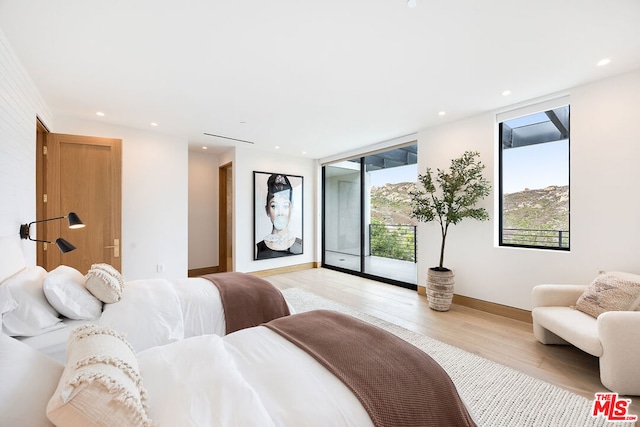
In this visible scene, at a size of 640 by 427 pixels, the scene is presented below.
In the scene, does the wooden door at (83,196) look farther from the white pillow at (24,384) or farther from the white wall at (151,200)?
the white pillow at (24,384)

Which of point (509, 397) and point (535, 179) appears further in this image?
point (535, 179)

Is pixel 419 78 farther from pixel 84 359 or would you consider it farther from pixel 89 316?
pixel 89 316

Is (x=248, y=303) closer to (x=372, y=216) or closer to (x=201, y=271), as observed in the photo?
(x=372, y=216)

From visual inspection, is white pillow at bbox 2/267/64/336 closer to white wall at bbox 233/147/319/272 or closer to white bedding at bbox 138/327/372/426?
white bedding at bbox 138/327/372/426

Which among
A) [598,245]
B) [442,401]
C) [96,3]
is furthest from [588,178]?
[96,3]

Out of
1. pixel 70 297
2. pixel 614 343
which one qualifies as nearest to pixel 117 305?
pixel 70 297

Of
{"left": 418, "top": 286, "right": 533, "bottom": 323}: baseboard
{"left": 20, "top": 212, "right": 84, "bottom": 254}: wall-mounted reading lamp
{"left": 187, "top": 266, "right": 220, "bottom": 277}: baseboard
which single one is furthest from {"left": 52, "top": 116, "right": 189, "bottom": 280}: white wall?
{"left": 418, "top": 286, "right": 533, "bottom": 323}: baseboard

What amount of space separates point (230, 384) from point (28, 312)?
1.58 metres

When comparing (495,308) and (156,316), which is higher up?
(156,316)

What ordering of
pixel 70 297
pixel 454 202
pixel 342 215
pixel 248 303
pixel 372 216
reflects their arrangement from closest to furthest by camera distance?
pixel 70 297
pixel 248 303
pixel 454 202
pixel 372 216
pixel 342 215

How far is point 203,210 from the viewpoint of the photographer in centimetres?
569

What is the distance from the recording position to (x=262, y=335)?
1.50 m

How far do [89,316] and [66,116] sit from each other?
3.19 meters

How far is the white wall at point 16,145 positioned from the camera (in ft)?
6.64
